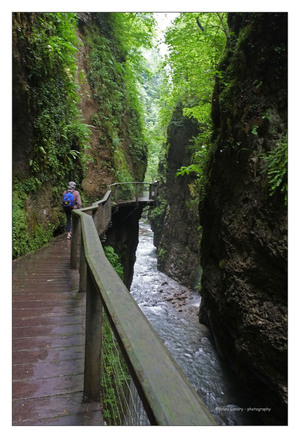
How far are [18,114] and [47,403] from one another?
20.4 feet

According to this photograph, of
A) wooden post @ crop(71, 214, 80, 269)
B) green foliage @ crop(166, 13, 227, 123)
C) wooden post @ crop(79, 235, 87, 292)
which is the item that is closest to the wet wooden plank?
wooden post @ crop(79, 235, 87, 292)

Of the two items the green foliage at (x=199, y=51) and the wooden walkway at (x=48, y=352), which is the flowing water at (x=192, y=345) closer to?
the wooden walkway at (x=48, y=352)

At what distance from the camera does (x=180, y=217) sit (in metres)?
22.1

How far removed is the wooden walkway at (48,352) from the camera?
6.69 ft

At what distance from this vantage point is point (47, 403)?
2135mm

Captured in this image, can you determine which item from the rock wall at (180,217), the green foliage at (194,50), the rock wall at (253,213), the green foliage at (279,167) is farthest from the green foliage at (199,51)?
the rock wall at (180,217)

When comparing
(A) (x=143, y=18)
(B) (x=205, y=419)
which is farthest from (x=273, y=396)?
(A) (x=143, y=18)

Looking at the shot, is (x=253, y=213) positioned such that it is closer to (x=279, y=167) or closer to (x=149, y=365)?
(x=279, y=167)

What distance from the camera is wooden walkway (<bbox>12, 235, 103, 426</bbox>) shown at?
2039 millimetres

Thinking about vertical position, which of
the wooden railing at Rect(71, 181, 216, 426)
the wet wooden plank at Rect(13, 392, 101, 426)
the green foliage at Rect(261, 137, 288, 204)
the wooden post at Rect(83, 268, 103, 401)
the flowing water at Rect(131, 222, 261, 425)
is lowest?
the flowing water at Rect(131, 222, 261, 425)

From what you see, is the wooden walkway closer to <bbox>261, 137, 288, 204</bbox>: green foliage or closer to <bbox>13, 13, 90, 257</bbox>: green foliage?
<bbox>13, 13, 90, 257</bbox>: green foliage

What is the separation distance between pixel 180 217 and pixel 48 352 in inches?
776

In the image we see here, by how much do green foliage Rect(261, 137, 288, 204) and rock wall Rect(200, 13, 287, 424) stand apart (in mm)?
197

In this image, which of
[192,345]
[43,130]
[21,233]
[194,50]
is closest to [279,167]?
[21,233]
